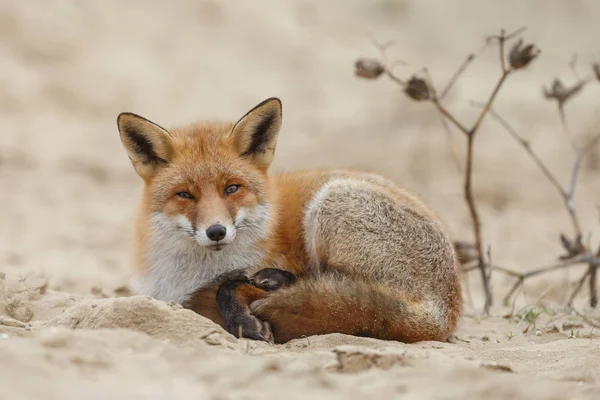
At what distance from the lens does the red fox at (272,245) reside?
12.6 feet

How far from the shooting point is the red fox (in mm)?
3852

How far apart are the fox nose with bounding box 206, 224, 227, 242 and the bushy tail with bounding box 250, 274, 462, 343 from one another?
15.7 inches

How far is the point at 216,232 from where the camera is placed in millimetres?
3830

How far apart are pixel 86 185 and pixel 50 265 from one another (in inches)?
106

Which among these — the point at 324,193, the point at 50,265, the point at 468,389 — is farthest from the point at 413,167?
the point at 468,389

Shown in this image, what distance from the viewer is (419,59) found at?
14258mm

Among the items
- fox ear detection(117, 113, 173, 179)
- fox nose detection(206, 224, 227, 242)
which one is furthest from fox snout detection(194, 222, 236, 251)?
fox ear detection(117, 113, 173, 179)

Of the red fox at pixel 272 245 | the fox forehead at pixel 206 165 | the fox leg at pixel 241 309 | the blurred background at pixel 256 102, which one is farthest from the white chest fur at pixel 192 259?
the blurred background at pixel 256 102

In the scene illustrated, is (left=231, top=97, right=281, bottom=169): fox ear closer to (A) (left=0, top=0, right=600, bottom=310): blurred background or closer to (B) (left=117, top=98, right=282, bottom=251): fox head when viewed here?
(B) (left=117, top=98, right=282, bottom=251): fox head

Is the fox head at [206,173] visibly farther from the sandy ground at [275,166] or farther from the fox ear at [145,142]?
the sandy ground at [275,166]

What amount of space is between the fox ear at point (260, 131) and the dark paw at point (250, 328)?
0.94m

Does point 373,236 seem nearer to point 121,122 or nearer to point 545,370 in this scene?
point 545,370

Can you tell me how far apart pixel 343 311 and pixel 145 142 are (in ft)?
4.73

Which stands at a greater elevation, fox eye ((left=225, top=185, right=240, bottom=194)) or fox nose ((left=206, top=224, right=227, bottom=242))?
fox eye ((left=225, top=185, right=240, bottom=194))
